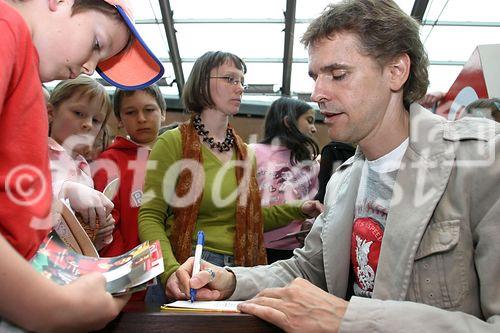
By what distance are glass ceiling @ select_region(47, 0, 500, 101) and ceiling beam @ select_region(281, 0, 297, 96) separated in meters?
0.09

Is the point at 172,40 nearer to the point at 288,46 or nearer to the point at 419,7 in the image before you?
the point at 288,46

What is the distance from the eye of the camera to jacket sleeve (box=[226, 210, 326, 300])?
4.52 ft

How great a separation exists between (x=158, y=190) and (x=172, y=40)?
22.3 feet

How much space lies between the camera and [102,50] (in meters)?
1.09

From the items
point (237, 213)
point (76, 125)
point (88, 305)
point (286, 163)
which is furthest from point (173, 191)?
point (88, 305)

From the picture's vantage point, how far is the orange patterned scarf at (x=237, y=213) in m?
2.04

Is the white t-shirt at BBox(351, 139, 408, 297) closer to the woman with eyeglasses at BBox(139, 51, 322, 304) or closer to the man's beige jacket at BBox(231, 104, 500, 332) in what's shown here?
the man's beige jacket at BBox(231, 104, 500, 332)

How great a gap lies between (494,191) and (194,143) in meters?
1.36

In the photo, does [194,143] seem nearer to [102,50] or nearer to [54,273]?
[102,50]

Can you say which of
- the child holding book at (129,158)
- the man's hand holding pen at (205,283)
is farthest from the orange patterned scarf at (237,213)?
the man's hand holding pen at (205,283)

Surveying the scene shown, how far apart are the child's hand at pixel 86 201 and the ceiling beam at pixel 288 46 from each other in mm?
6513

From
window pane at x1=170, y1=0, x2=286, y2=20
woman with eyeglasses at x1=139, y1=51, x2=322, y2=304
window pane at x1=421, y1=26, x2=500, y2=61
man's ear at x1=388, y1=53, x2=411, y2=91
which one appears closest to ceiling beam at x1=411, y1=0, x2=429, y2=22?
window pane at x1=421, y1=26, x2=500, y2=61
